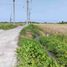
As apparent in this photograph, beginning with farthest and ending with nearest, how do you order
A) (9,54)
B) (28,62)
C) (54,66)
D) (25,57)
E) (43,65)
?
(9,54)
(25,57)
(28,62)
(43,65)
(54,66)

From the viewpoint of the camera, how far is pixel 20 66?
17.0 m

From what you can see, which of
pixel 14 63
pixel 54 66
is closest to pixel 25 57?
pixel 14 63

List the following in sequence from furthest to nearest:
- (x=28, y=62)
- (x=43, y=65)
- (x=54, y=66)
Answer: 1. (x=28, y=62)
2. (x=43, y=65)
3. (x=54, y=66)

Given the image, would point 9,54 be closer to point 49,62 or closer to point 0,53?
point 0,53

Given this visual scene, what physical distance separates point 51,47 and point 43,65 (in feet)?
46.0

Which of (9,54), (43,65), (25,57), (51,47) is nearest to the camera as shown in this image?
(43,65)

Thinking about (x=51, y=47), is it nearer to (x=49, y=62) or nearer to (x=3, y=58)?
(x=3, y=58)

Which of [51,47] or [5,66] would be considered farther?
[51,47]

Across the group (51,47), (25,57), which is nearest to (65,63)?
(25,57)

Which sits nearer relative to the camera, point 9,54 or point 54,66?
point 54,66

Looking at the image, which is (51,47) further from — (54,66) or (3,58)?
(54,66)

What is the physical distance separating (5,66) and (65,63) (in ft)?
13.8

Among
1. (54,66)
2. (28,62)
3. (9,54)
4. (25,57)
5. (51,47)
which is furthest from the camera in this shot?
(51,47)

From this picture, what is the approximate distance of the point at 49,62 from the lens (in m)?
17.2
